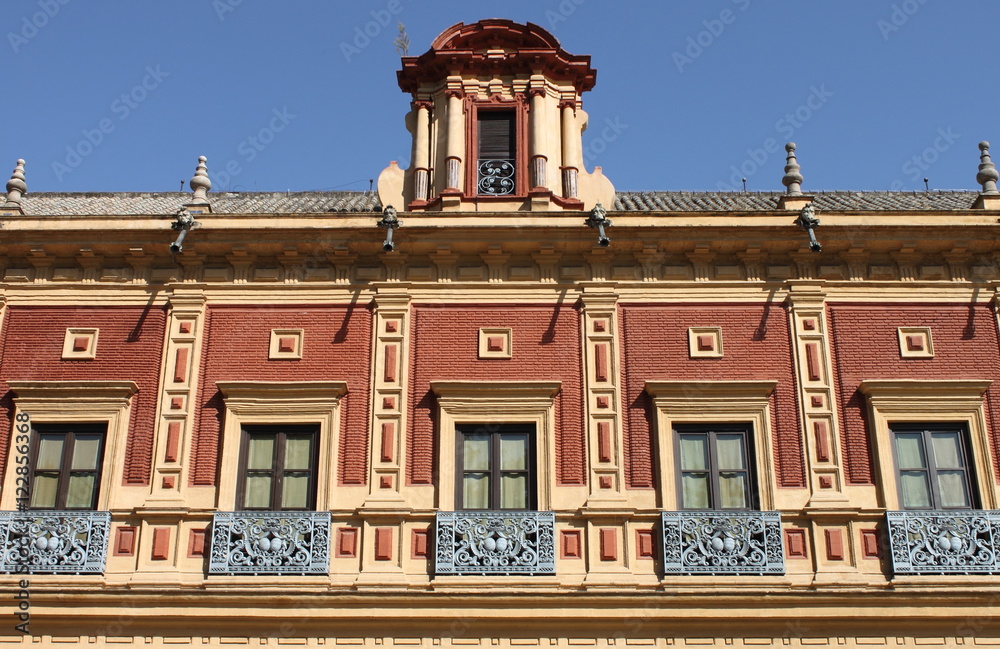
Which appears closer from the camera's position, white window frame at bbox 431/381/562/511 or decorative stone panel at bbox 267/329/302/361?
white window frame at bbox 431/381/562/511

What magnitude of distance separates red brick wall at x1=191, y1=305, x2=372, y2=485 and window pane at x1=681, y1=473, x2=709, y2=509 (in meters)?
3.88

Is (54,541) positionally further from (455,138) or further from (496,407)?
(455,138)

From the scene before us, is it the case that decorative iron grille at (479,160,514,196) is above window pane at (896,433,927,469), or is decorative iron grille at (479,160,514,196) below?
above

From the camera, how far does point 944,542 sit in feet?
42.6

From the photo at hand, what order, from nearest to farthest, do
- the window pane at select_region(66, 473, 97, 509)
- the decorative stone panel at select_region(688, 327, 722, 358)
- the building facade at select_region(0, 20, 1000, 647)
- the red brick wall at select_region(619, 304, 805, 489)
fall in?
the building facade at select_region(0, 20, 1000, 647) → the window pane at select_region(66, 473, 97, 509) → the red brick wall at select_region(619, 304, 805, 489) → the decorative stone panel at select_region(688, 327, 722, 358)

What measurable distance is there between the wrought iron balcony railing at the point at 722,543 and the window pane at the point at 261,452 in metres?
4.88

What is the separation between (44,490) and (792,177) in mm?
10699

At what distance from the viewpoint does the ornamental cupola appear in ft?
52.0

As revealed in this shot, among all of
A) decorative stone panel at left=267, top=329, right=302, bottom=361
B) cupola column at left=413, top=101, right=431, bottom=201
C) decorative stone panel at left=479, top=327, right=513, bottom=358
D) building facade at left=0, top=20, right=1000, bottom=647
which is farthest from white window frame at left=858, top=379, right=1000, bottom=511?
decorative stone panel at left=267, top=329, right=302, bottom=361

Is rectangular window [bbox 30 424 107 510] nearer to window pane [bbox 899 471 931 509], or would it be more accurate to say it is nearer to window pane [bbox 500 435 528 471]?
window pane [bbox 500 435 528 471]

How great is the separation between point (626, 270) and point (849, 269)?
117 inches

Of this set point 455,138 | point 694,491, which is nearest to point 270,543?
point 694,491

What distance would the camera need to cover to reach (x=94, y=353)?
14.5 m

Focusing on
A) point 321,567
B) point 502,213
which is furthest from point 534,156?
point 321,567
